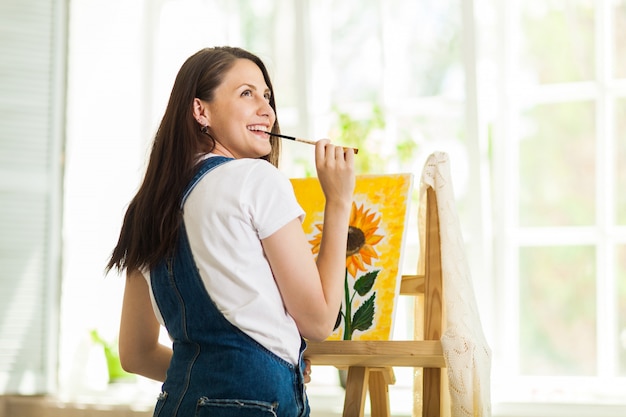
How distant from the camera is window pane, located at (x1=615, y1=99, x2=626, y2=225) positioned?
121 inches

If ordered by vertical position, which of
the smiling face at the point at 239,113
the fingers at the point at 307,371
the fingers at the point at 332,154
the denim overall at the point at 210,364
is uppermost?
the smiling face at the point at 239,113

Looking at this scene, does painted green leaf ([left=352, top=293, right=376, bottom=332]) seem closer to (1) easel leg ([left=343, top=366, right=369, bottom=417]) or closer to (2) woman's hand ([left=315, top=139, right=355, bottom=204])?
(1) easel leg ([left=343, top=366, right=369, bottom=417])

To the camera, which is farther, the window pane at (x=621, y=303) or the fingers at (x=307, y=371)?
the window pane at (x=621, y=303)

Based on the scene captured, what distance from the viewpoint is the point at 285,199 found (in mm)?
1474

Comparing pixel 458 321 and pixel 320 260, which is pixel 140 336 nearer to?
pixel 320 260

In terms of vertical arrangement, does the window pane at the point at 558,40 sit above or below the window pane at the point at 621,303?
above

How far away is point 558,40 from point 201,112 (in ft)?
6.44

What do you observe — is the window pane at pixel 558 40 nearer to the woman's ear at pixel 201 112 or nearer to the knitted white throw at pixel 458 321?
the knitted white throw at pixel 458 321

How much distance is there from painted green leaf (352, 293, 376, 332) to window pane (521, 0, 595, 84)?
1451 millimetres

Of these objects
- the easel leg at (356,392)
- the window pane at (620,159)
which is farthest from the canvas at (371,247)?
the window pane at (620,159)

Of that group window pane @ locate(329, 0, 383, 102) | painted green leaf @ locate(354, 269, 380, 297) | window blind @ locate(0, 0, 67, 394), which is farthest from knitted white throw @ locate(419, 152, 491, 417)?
window blind @ locate(0, 0, 67, 394)

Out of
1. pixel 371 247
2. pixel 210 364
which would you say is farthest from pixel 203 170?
pixel 371 247

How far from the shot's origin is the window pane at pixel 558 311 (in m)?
3.10

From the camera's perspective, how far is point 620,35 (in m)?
3.10
